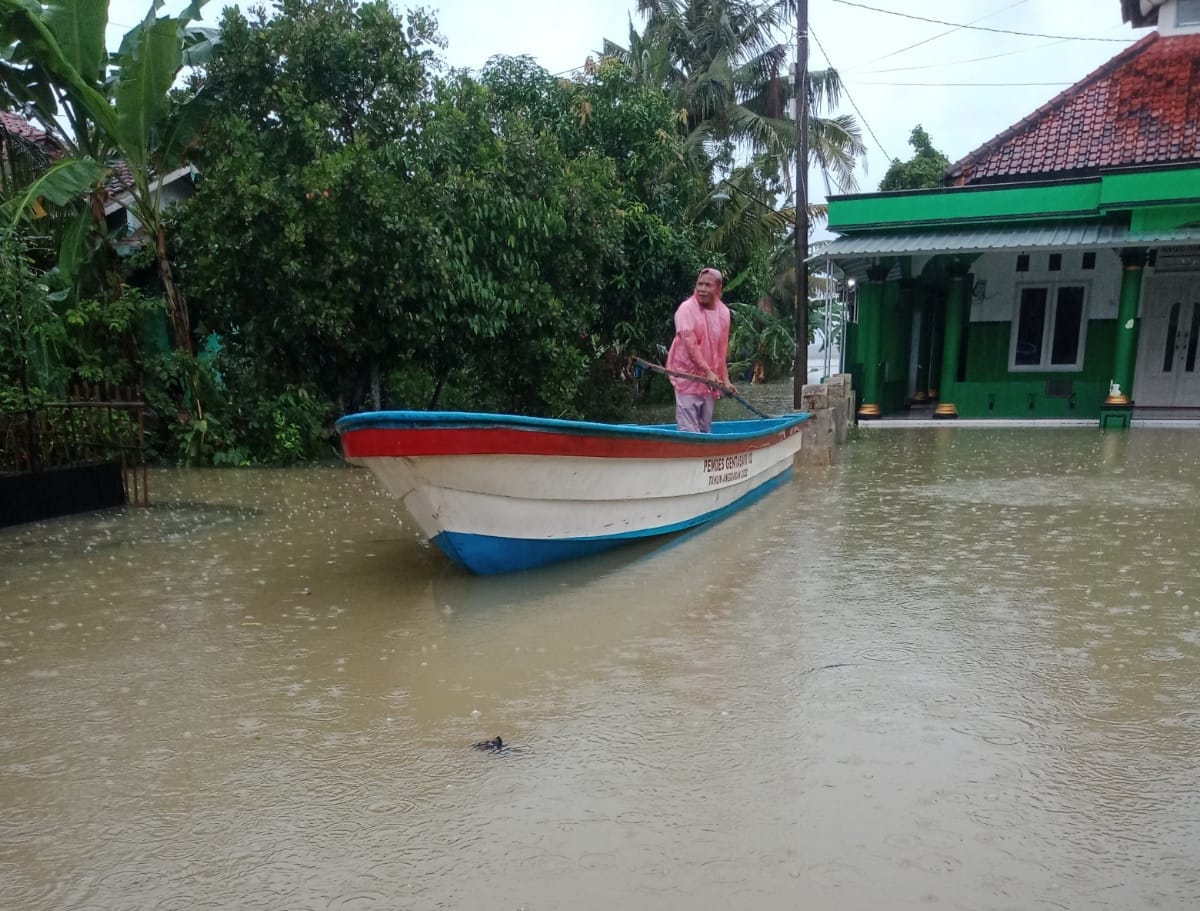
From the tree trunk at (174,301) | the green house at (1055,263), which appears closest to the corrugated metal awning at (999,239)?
the green house at (1055,263)

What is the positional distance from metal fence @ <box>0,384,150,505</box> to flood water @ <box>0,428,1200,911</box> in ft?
4.98

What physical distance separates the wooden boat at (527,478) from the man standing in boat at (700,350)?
70 centimetres

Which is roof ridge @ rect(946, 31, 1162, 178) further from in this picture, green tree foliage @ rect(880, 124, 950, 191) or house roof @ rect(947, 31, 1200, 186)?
green tree foliage @ rect(880, 124, 950, 191)

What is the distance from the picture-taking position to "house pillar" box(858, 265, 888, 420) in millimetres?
14656

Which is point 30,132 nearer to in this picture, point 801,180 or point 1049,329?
Answer: point 801,180

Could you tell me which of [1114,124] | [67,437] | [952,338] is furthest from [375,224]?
[1114,124]

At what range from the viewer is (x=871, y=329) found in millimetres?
14672

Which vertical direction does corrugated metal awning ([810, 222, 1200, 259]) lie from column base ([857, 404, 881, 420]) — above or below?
above

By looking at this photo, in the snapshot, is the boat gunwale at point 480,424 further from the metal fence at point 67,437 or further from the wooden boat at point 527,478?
the metal fence at point 67,437

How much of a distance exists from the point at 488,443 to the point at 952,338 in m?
12.3

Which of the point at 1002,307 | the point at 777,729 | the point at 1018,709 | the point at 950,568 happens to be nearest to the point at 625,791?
the point at 777,729

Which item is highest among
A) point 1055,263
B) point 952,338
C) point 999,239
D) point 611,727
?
Answer: point 999,239

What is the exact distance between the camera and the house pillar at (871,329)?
577 inches

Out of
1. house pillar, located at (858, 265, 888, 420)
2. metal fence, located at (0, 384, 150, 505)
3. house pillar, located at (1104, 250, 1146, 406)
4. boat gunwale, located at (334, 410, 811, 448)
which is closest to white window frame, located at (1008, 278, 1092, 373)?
house pillar, located at (1104, 250, 1146, 406)
